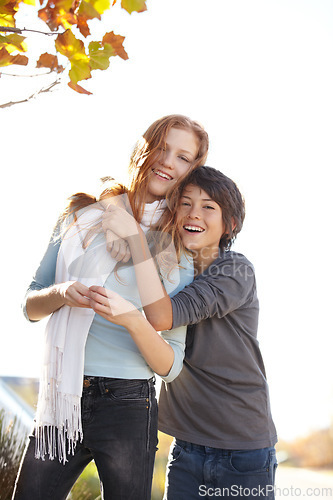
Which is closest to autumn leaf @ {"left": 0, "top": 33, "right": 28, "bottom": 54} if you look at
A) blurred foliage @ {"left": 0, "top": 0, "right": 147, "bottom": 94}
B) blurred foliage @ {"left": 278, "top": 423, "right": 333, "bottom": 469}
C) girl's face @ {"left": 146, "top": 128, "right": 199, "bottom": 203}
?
blurred foliage @ {"left": 0, "top": 0, "right": 147, "bottom": 94}

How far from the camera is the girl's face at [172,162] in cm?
196

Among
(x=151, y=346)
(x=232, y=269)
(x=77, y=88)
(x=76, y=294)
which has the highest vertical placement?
(x=77, y=88)

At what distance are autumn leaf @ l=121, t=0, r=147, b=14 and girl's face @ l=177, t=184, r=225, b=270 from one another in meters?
0.84

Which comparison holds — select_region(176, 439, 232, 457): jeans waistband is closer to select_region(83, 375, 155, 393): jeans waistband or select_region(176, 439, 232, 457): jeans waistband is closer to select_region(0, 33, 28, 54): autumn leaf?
select_region(83, 375, 155, 393): jeans waistband

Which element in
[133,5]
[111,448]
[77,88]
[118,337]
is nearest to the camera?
[133,5]

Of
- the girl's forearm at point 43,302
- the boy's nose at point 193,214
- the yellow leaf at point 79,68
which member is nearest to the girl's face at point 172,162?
the boy's nose at point 193,214

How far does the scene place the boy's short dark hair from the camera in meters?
2.03

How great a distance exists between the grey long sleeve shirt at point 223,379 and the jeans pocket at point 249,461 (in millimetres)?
26

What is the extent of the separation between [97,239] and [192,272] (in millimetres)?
360

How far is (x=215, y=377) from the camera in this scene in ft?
6.33

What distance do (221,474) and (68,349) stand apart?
0.69m

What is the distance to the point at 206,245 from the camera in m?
2.06

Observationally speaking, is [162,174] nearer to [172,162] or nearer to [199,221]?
[172,162]

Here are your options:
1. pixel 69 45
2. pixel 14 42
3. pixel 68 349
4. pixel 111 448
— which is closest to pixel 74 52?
pixel 69 45
